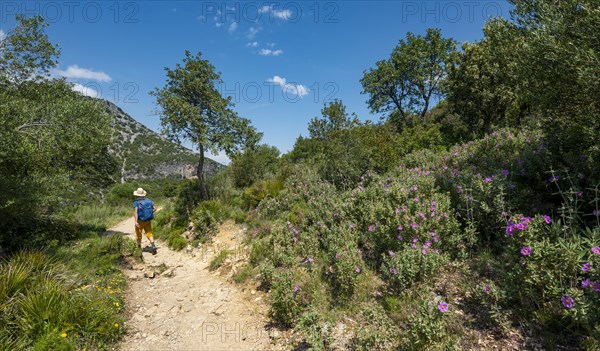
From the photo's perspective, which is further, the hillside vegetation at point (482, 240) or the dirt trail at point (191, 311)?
the dirt trail at point (191, 311)

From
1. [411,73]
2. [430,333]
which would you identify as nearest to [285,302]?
[430,333]

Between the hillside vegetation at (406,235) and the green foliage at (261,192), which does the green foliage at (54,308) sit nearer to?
the hillside vegetation at (406,235)

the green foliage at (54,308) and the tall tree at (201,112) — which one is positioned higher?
the tall tree at (201,112)

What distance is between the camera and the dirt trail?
423 centimetres

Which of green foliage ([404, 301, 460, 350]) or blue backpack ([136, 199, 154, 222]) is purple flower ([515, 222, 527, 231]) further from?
blue backpack ([136, 199, 154, 222])

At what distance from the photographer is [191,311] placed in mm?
5105

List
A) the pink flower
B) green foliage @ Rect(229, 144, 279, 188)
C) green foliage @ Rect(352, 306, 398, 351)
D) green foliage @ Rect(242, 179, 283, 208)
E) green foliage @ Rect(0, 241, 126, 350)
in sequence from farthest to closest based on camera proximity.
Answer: green foliage @ Rect(229, 144, 279, 188) < green foliage @ Rect(242, 179, 283, 208) < green foliage @ Rect(0, 241, 126, 350) < green foliage @ Rect(352, 306, 398, 351) < the pink flower

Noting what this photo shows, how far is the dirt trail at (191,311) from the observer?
13.9 ft

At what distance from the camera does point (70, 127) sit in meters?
6.94

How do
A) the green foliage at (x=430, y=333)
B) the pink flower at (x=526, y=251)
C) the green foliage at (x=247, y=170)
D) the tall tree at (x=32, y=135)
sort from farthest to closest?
1. the green foliage at (x=247, y=170)
2. the tall tree at (x=32, y=135)
3. the pink flower at (x=526, y=251)
4. the green foliage at (x=430, y=333)

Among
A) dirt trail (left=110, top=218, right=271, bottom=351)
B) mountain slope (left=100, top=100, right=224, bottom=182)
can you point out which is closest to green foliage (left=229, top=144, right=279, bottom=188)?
dirt trail (left=110, top=218, right=271, bottom=351)

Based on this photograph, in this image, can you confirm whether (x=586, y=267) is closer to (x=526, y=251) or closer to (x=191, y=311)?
(x=526, y=251)

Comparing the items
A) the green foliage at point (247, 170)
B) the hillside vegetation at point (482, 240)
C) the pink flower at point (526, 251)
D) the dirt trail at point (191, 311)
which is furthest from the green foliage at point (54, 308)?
the green foliage at point (247, 170)

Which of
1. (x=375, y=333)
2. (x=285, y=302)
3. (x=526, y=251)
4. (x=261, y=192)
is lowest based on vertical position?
(x=285, y=302)
